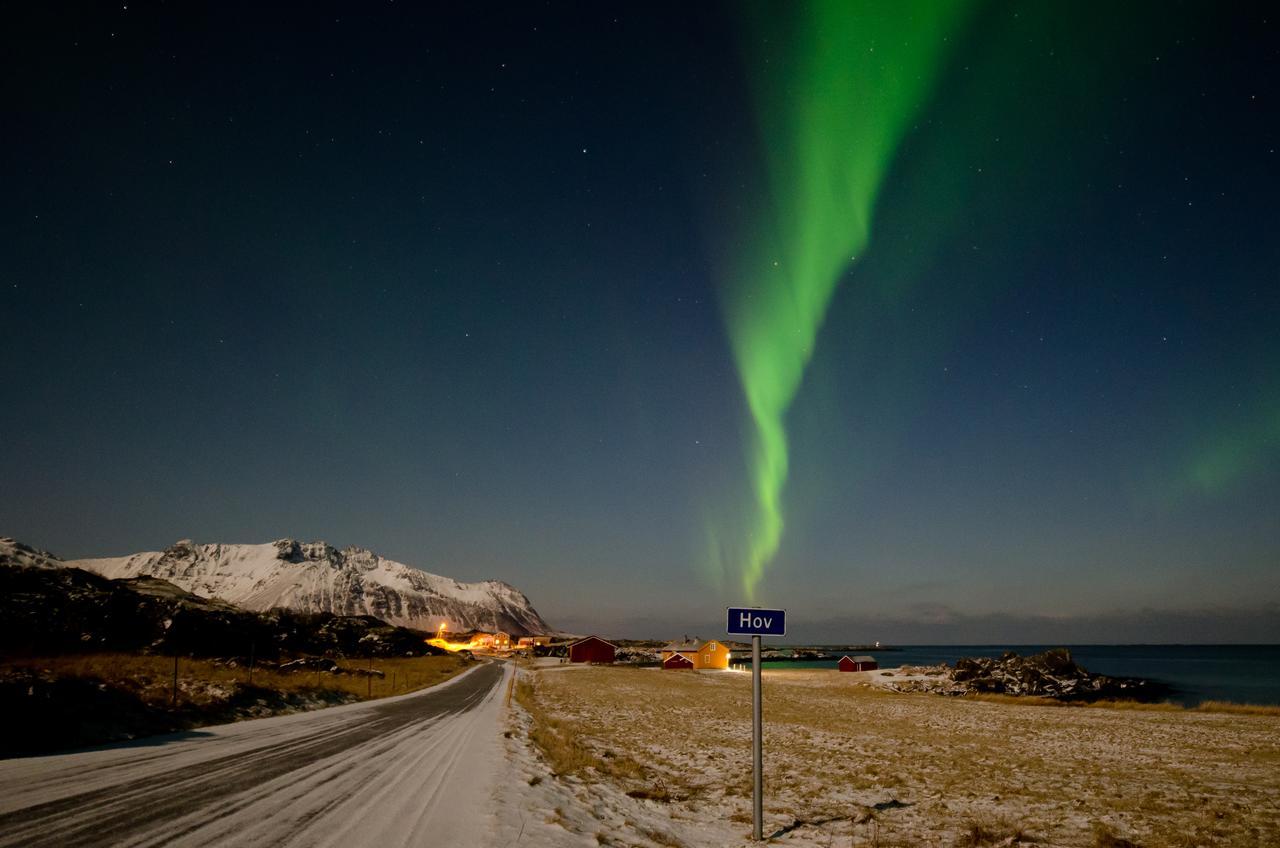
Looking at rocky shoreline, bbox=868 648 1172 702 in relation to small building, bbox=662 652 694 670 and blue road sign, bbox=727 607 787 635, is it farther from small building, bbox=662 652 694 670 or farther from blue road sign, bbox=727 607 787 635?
blue road sign, bbox=727 607 787 635

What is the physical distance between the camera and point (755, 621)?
9.54m

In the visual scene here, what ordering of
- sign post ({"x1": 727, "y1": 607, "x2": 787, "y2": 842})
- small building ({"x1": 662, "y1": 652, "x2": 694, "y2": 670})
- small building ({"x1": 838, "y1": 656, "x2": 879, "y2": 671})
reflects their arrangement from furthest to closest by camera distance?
small building ({"x1": 662, "y1": 652, "x2": 694, "y2": 670})
small building ({"x1": 838, "y1": 656, "x2": 879, "y2": 671})
sign post ({"x1": 727, "y1": 607, "x2": 787, "y2": 842})

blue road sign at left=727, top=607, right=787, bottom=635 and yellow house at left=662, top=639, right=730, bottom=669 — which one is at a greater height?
blue road sign at left=727, top=607, right=787, bottom=635

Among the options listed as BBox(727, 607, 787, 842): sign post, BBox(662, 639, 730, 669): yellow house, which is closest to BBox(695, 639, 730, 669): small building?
BBox(662, 639, 730, 669): yellow house

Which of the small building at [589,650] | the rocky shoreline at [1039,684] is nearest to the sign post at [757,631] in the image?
the rocky shoreline at [1039,684]

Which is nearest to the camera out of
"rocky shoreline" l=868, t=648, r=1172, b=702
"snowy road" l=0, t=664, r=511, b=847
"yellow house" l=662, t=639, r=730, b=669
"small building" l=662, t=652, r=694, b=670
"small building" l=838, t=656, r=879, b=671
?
"snowy road" l=0, t=664, r=511, b=847

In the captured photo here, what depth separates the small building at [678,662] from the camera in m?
113

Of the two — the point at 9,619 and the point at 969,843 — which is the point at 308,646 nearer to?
the point at 9,619

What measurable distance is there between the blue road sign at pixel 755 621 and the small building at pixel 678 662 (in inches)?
4342

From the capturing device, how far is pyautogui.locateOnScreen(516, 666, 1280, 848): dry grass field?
11.3 metres

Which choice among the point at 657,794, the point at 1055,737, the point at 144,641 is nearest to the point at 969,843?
the point at 657,794

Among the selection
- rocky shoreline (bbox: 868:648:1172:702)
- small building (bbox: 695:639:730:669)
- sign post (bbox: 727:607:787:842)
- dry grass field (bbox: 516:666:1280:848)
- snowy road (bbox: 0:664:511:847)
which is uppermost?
sign post (bbox: 727:607:787:842)

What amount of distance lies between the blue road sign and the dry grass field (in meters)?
3.89

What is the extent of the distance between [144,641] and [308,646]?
27.6m
